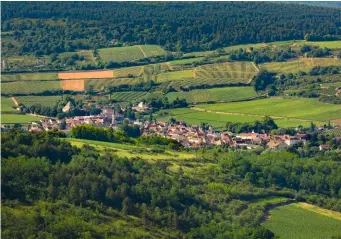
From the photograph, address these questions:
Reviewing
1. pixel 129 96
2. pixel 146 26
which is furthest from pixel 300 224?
pixel 146 26

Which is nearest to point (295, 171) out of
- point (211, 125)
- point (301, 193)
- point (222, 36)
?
point (301, 193)

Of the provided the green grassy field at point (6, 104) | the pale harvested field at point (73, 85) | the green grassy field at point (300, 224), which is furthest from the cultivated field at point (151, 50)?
the green grassy field at point (300, 224)

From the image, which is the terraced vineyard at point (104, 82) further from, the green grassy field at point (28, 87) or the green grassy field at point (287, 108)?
the green grassy field at point (287, 108)

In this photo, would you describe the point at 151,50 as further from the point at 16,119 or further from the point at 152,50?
the point at 16,119

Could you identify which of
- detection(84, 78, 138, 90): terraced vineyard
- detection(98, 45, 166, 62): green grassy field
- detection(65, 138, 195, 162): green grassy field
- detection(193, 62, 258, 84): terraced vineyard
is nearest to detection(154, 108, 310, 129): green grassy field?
detection(84, 78, 138, 90): terraced vineyard

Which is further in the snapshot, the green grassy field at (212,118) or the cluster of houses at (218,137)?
the green grassy field at (212,118)
